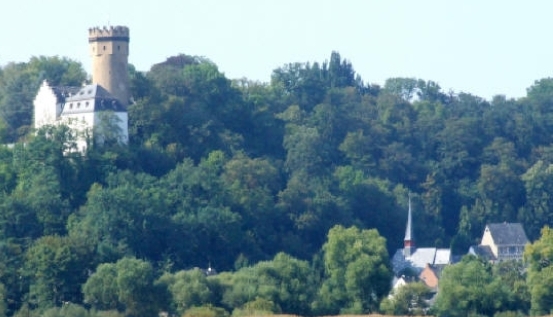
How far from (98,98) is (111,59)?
2.75 meters

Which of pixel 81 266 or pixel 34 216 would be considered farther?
pixel 34 216

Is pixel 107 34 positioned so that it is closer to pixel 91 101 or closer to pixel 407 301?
pixel 91 101

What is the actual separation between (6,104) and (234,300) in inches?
969

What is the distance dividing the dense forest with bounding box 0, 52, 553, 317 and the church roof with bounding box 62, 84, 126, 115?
4.52 ft

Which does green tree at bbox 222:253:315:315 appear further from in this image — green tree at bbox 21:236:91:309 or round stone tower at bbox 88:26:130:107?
round stone tower at bbox 88:26:130:107

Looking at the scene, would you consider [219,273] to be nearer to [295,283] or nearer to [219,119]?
[295,283]

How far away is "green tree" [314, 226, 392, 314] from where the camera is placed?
73.7m

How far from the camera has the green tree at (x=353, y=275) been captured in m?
73.7

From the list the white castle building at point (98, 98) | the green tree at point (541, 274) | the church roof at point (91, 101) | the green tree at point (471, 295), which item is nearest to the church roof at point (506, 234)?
the green tree at point (541, 274)

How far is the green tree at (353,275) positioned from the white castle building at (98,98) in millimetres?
12341

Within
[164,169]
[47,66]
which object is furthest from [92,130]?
[47,66]

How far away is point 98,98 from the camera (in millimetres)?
84312

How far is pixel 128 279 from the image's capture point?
69.6m

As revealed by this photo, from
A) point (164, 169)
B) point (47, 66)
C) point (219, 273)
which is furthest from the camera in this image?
point (47, 66)
